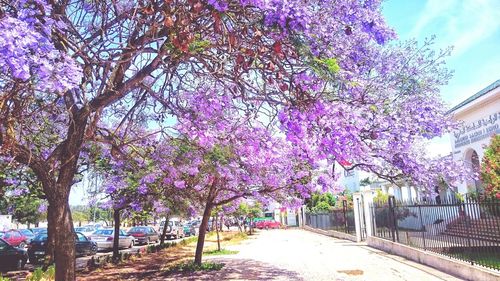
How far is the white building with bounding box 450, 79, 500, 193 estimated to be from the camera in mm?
19156

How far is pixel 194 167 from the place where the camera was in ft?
33.9

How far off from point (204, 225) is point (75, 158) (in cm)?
896

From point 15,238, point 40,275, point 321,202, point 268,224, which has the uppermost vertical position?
point 321,202

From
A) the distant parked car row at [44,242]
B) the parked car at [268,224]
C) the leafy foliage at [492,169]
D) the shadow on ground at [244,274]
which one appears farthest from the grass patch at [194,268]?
the parked car at [268,224]

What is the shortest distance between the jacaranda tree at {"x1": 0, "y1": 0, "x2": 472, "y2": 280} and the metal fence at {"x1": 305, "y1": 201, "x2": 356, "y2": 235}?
1752 centimetres

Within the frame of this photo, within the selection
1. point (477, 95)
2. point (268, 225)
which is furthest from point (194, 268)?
point (268, 225)

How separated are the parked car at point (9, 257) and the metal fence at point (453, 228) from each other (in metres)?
14.1

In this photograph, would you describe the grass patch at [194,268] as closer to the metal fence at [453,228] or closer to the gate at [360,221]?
the metal fence at [453,228]

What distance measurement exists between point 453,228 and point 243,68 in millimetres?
8059

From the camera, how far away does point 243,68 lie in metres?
6.13

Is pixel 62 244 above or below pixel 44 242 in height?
above

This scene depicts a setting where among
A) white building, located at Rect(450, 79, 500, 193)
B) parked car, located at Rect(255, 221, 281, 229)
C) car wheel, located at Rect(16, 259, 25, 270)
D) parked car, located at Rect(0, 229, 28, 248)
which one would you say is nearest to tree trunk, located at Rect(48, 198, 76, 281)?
car wheel, located at Rect(16, 259, 25, 270)

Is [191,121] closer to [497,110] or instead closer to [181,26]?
[181,26]

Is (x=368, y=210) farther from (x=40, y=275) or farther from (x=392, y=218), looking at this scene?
(x=40, y=275)
